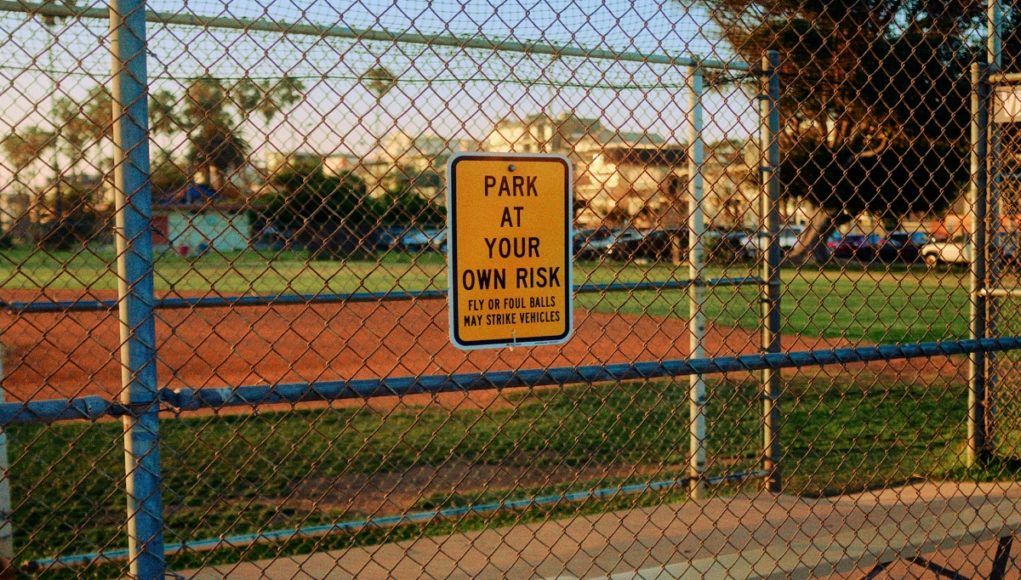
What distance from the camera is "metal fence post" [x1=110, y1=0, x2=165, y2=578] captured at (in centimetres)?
230

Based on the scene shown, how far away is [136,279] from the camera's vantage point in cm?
234

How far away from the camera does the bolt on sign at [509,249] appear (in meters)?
2.71

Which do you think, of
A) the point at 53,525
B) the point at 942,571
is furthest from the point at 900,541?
the point at 53,525

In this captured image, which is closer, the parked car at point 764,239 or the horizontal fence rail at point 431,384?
the horizontal fence rail at point 431,384

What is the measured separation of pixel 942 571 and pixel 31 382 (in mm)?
9436

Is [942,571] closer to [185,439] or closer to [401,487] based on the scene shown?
[401,487]

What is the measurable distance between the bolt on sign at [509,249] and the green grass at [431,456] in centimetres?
170

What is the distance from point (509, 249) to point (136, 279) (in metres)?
0.98

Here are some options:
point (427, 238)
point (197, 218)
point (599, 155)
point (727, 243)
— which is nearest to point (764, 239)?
point (727, 243)

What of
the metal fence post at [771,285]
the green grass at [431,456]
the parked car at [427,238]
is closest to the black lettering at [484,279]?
the parked car at [427,238]

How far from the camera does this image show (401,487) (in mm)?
6199

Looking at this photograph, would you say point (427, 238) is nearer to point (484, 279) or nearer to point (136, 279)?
point (484, 279)

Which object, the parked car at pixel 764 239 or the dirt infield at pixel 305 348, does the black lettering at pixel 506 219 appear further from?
the dirt infield at pixel 305 348

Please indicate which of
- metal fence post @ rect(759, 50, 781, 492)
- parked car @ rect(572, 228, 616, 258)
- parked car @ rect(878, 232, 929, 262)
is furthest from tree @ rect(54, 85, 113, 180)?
metal fence post @ rect(759, 50, 781, 492)
